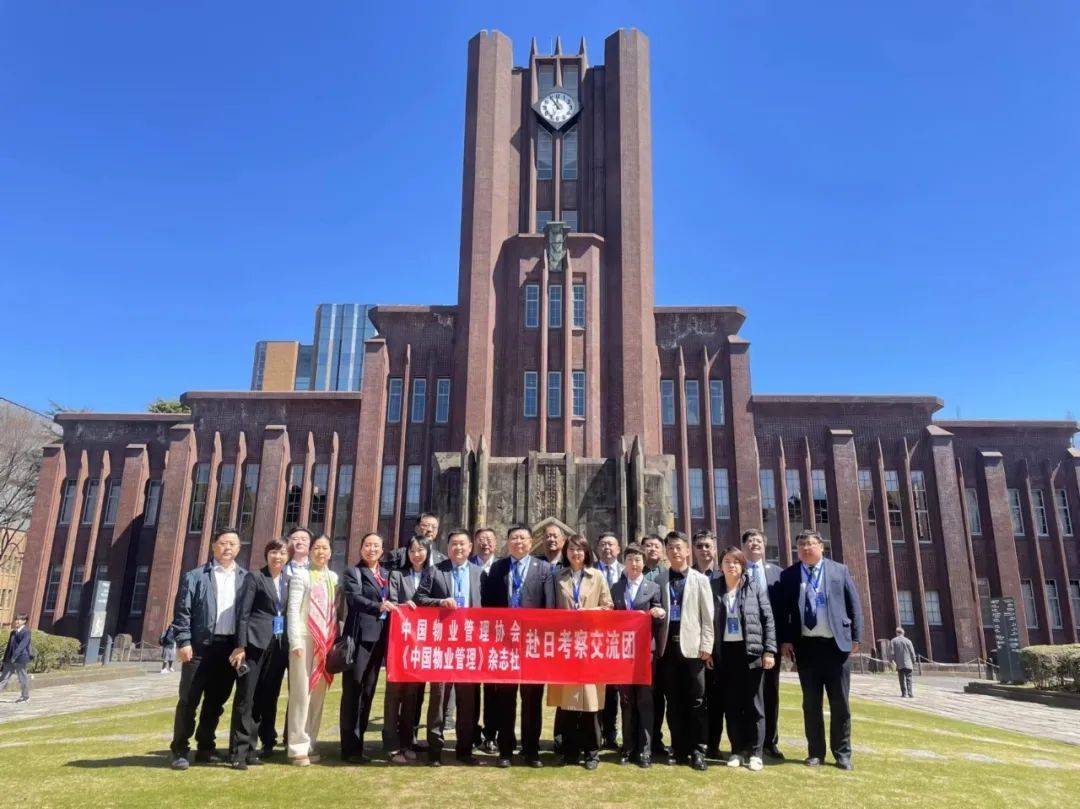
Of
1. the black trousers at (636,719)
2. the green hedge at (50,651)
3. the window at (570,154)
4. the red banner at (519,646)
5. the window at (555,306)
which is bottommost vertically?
the green hedge at (50,651)

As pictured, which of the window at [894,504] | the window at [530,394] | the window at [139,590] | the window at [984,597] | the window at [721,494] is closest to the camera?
the window at [530,394]

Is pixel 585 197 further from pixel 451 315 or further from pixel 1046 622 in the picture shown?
pixel 1046 622

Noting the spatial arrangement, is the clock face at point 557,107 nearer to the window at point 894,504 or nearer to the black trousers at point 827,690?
the window at point 894,504

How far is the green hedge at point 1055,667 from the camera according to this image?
16.8m

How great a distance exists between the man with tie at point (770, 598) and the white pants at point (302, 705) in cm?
448

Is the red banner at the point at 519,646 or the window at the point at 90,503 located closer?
the red banner at the point at 519,646

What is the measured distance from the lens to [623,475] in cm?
2400

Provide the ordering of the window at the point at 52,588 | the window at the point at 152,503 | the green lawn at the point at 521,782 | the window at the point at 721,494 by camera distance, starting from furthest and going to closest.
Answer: the window at the point at 152,503 < the window at the point at 52,588 < the window at the point at 721,494 < the green lawn at the point at 521,782

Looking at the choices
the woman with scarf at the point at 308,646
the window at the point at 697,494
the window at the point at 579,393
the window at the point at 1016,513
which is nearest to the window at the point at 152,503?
the window at the point at 579,393

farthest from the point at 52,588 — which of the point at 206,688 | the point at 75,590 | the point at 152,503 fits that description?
the point at 206,688

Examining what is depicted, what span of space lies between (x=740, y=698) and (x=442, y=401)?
83.7 ft

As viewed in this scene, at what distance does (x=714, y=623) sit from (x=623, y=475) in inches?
664

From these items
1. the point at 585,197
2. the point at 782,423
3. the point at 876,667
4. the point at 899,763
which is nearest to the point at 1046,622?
the point at 876,667

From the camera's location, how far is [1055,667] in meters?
17.5
